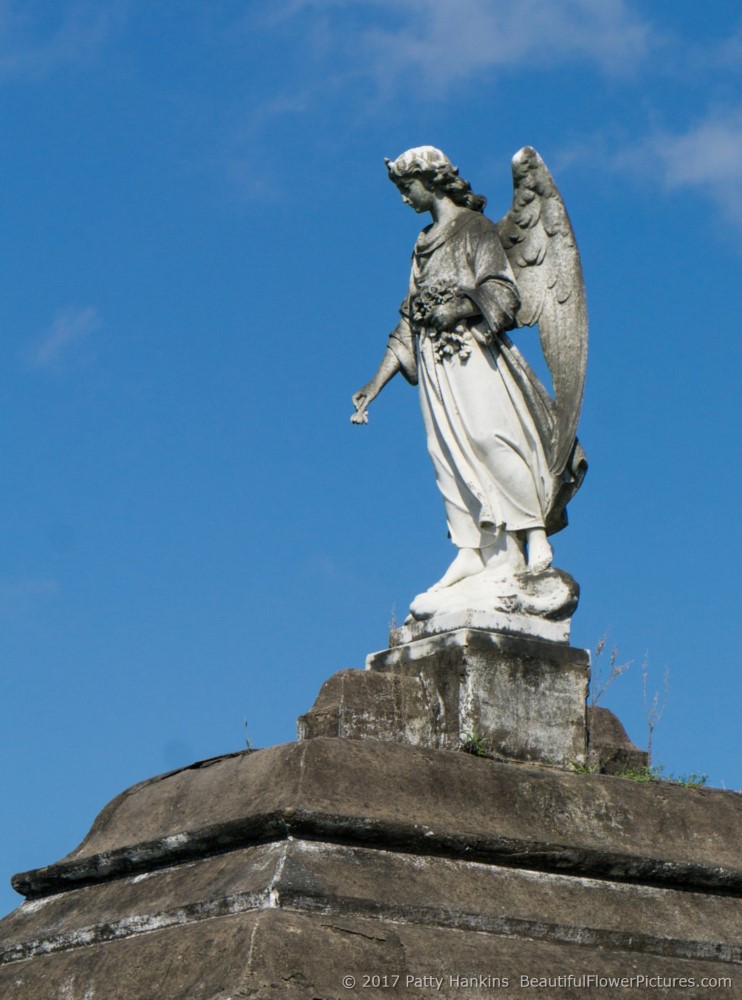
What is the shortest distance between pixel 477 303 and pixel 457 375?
0.42 meters

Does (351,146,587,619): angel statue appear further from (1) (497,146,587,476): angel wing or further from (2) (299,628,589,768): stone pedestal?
(2) (299,628,589,768): stone pedestal

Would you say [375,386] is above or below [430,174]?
below

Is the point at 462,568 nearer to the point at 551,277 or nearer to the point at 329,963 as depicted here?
the point at 551,277

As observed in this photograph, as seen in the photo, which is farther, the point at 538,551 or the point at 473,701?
the point at 538,551

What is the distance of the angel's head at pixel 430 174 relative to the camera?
1059 centimetres

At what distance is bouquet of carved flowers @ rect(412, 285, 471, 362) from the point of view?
1032 centimetres

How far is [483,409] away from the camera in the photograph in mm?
10188

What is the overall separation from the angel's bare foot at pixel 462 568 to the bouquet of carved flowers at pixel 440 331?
111 cm

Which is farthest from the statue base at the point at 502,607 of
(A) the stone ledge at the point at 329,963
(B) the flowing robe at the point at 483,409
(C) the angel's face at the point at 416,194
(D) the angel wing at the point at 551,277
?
(C) the angel's face at the point at 416,194

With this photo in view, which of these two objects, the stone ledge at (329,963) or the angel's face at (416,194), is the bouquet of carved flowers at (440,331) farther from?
the stone ledge at (329,963)

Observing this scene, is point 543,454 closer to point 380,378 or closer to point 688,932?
point 380,378

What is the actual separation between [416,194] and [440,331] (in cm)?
89

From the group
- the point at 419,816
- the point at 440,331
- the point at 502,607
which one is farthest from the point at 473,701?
the point at 440,331

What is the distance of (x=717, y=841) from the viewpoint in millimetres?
9430
